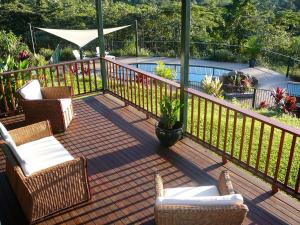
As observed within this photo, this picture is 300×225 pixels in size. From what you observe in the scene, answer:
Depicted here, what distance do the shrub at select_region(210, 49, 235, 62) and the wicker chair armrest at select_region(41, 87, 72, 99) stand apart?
15409 mm

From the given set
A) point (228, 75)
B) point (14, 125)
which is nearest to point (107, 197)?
point (14, 125)

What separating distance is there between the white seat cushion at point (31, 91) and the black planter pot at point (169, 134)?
83.5 inches

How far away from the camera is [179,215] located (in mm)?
2639

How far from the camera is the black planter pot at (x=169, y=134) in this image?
15.4ft

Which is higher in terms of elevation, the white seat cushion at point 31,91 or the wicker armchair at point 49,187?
the white seat cushion at point 31,91

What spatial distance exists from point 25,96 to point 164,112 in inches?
87.2

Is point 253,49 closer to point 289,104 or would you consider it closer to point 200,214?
point 289,104

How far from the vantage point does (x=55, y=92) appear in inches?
220

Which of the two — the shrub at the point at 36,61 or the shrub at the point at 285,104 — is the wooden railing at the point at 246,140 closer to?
the shrub at the point at 285,104

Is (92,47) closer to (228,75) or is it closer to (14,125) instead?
(228,75)

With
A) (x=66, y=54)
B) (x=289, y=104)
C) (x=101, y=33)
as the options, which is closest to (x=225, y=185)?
(x=101, y=33)

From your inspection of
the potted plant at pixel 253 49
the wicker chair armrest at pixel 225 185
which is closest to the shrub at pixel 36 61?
the wicker chair armrest at pixel 225 185

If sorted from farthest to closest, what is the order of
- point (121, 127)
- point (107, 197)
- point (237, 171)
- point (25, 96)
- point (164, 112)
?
point (121, 127) < point (25, 96) < point (164, 112) < point (237, 171) < point (107, 197)

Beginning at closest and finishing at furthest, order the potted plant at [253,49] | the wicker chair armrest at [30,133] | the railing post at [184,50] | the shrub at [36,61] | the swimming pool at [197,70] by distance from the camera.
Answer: the wicker chair armrest at [30,133], the railing post at [184,50], the shrub at [36,61], the swimming pool at [197,70], the potted plant at [253,49]
